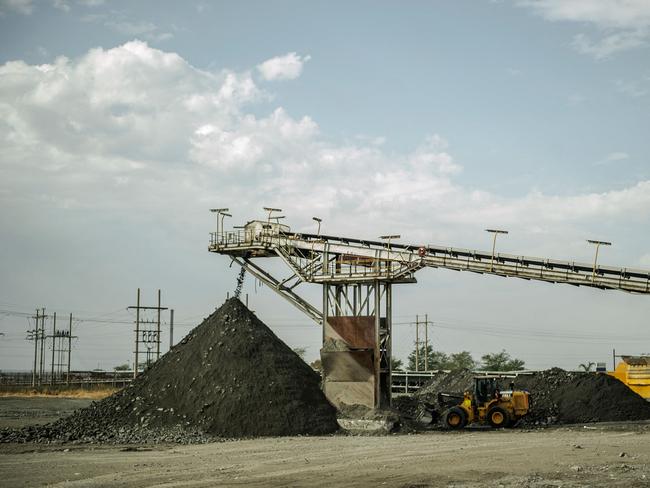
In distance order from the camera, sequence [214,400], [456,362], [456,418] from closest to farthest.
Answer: [214,400] < [456,418] < [456,362]

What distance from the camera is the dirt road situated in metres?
17.5

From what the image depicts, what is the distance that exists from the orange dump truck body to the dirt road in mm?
15875

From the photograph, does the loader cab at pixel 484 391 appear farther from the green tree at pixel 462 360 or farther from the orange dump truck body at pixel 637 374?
the green tree at pixel 462 360

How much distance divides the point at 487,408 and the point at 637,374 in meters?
14.1

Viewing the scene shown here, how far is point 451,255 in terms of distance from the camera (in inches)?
1379

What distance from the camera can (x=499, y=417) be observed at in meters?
33.2

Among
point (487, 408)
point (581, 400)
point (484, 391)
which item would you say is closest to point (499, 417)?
point (487, 408)

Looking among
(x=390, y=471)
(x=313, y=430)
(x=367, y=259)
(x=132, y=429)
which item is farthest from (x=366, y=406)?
(x=390, y=471)

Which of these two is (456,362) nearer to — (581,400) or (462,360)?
(462,360)

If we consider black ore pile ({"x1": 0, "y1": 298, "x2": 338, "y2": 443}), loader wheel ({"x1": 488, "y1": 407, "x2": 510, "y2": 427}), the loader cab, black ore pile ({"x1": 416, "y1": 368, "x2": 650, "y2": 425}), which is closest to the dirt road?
black ore pile ({"x1": 0, "y1": 298, "x2": 338, "y2": 443})

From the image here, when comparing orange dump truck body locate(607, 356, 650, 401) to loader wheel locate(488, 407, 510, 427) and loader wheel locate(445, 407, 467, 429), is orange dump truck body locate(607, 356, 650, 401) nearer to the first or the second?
loader wheel locate(488, 407, 510, 427)

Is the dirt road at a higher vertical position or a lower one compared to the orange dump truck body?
lower

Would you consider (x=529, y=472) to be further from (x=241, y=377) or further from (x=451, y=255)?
(x=451, y=255)

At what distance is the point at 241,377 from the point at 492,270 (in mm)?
11460
